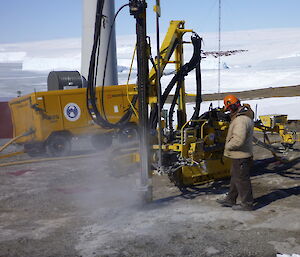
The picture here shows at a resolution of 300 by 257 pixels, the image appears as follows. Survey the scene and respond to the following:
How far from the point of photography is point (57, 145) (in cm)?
1165

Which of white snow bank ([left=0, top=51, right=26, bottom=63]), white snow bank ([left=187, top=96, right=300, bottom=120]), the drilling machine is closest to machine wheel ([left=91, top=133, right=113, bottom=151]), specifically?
the drilling machine

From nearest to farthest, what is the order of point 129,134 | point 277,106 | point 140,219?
point 140,219, point 129,134, point 277,106

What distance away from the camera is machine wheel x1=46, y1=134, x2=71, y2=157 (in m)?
11.6

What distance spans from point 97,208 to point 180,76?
2896 millimetres

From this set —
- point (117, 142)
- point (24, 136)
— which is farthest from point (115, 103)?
point (24, 136)

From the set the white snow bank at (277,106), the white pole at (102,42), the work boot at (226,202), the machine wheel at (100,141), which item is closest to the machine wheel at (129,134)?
the machine wheel at (100,141)

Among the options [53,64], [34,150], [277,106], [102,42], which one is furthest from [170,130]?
[53,64]

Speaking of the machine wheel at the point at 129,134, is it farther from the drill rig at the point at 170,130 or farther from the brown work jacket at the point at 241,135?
the brown work jacket at the point at 241,135

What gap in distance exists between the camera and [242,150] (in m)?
Answer: 6.04

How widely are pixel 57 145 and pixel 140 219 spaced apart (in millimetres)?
6387

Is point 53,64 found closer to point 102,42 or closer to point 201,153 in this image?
point 102,42

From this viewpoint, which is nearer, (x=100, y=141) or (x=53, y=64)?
(x=100, y=141)

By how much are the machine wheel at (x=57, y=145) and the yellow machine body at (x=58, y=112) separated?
17 centimetres

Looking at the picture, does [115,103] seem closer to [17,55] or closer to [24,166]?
[24,166]
